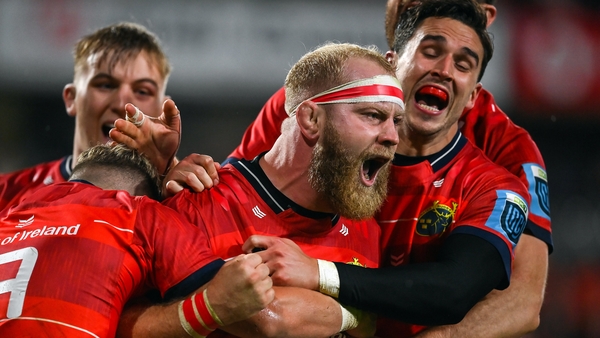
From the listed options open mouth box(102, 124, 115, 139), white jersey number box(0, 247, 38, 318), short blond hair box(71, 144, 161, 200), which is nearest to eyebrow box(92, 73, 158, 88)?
open mouth box(102, 124, 115, 139)

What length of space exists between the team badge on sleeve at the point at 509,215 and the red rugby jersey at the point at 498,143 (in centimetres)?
30

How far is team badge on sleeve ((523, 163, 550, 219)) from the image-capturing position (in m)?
3.49

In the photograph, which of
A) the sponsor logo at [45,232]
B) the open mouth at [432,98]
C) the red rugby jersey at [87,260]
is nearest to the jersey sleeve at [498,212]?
the open mouth at [432,98]

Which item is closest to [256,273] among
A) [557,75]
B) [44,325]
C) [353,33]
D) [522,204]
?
[44,325]

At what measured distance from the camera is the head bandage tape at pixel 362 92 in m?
2.87

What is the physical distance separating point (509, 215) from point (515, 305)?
43 cm

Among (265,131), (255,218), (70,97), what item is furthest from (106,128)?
(255,218)

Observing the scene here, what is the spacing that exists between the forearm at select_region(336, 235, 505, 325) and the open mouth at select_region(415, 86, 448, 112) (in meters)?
0.74

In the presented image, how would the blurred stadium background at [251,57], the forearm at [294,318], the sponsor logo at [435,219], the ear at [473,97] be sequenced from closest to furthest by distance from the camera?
the forearm at [294,318] → the sponsor logo at [435,219] → the ear at [473,97] → the blurred stadium background at [251,57]

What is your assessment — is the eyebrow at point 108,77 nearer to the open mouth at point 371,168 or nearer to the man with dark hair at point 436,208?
the man with dark hair at point 436,208

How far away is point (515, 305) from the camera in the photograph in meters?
3.27

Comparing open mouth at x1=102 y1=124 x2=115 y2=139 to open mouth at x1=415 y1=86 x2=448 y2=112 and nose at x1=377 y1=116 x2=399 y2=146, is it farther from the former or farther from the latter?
nose at x1=377 y1=116 x2=399 y2=146

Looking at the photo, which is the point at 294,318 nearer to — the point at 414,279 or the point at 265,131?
the point at 414,279

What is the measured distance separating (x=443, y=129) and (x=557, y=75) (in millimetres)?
5676
